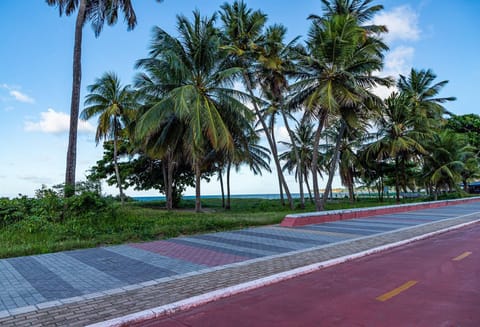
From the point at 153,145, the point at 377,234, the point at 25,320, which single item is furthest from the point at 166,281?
Result: the point at 153,145

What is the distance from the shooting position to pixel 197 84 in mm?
16500

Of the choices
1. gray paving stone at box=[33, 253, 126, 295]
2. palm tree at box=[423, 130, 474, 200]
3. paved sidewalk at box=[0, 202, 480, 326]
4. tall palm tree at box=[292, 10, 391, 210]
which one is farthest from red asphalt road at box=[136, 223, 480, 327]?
palm tree at box=[423, 130, 474, 200]

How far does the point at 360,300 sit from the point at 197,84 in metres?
14.2

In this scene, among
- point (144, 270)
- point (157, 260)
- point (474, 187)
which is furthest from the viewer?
point (474, 187)

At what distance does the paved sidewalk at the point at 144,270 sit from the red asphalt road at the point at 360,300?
0.56 meters

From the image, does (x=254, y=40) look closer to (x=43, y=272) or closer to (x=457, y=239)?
(x=457, y=239)

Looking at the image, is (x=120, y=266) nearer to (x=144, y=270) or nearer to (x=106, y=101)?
(x=144, y=270)

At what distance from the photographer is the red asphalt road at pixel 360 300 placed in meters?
3.66

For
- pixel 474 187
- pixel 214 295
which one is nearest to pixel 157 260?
pixel 214 295

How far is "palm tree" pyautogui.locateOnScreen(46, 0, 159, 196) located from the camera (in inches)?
503

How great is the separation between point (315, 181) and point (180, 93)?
30.9 feet

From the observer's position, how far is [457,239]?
9.50m

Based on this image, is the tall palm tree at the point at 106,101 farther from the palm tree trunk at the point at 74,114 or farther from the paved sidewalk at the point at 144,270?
the paved sidewalk at the point at 144,270

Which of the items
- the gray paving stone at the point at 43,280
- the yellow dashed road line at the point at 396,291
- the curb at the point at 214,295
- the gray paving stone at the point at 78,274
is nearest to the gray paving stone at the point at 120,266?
the gray paving stone at the point at 78,274
